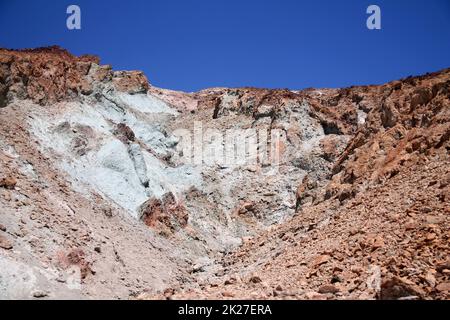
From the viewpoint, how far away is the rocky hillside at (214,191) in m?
14.7

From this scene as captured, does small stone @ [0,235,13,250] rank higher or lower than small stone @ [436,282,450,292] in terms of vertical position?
higher

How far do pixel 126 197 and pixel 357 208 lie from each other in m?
15.6

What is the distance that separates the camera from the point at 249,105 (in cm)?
4738

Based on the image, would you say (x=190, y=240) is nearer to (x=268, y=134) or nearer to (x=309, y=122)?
(x=268, y=134)

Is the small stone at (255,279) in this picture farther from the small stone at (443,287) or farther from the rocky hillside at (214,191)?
the small stone at (443,287)

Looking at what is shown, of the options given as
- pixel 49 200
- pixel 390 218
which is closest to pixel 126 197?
pixel 49 200

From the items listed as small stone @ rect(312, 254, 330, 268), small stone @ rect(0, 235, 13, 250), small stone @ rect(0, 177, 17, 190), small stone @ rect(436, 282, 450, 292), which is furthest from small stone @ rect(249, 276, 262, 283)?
small stone @ rect(0, 177, 17, 190)

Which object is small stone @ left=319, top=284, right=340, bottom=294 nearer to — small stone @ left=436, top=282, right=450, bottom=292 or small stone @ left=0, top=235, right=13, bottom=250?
small stone @ left=436, top=282, right=450, bottom=292

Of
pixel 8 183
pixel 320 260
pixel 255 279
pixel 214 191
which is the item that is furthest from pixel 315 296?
pixel 214 191

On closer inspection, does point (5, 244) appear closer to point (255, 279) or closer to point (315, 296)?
point (255, 279)

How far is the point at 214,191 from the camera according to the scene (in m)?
38.1

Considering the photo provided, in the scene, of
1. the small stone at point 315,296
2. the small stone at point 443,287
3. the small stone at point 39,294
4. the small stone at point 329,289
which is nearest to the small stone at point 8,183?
the small stone at point 39,294

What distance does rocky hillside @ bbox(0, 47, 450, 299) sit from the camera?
14711 mm
